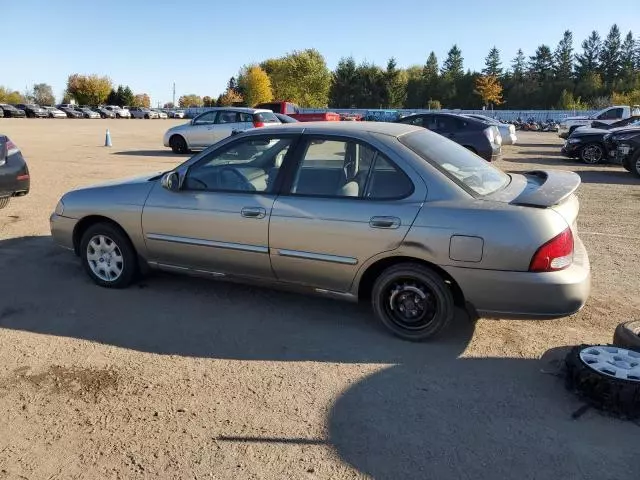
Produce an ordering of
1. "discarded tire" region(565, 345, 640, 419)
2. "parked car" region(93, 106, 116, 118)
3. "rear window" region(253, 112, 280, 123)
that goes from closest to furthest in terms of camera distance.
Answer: "discarded tire" region(565, 345, 640, 419)
"rear window" region(253, 112, 280, 123)
"parked car" region(93, 106, 116, 118)

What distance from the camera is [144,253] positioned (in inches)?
193

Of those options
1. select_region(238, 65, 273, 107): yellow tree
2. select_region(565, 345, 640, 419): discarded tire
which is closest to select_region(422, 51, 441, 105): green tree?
select_region(238, 65, 273, 107): yellow tree

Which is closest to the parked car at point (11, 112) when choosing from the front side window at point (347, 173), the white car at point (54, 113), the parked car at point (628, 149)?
the white car at point (54, 113)

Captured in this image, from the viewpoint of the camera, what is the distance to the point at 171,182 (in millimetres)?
4707

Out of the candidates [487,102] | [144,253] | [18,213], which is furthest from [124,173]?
[487,102]

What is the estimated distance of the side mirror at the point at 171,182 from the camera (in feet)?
15.3

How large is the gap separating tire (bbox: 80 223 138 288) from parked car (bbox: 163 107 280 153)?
485 inches

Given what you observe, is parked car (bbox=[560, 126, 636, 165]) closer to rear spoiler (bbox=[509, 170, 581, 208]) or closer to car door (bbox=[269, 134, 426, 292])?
rear spoiler (bbox=[509, 170, 581, 208])

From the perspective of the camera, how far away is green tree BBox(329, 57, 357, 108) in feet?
290

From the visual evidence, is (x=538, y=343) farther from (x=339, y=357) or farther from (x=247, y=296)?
(x=247, y=296)

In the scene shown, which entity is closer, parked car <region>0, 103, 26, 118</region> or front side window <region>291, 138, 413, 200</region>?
front side window <region>291, 138, 413, 200</region>

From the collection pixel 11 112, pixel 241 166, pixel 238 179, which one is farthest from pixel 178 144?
pixel 11 112

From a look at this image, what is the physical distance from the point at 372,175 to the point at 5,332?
3048 millimetres

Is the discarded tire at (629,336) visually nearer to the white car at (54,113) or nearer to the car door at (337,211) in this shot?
the car door at (337,211)
